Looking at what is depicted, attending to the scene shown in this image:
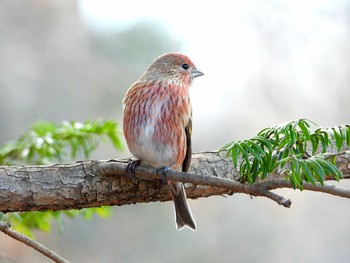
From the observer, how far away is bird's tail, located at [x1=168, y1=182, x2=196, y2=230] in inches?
154

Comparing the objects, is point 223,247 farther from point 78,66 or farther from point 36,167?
point 36,167

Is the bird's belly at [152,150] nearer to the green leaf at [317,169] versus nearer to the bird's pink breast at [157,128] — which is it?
the bird's pink breast at [157,128]

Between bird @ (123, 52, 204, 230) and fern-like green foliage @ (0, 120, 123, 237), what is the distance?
0.54 feet

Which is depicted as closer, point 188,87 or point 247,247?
point 188,87

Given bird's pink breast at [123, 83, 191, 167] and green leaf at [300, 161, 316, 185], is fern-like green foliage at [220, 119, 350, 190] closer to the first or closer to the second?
green leaf at [300, 161, 316, 185]

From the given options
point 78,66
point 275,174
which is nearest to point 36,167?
point 275,174

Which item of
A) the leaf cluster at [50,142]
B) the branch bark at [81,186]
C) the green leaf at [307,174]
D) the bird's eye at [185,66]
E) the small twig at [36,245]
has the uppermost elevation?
the bird's eye at [185,66]

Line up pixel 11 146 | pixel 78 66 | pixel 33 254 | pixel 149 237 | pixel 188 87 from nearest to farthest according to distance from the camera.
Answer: pixel 11 146, pixel 188 87, pixel 33 254, pixel 149 237, pixel 78 66

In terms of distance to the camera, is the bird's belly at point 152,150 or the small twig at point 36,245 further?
the bird's belly at point 152,150

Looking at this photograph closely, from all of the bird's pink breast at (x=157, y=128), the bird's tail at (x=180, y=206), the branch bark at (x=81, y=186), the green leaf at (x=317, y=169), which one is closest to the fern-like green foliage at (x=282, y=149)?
the green leaf at (x=317, y=169)

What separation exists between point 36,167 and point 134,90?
1009 millimetres

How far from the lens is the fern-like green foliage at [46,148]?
3809 millimetres

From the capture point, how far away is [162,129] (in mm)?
4117

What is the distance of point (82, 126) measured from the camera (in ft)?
13.0
